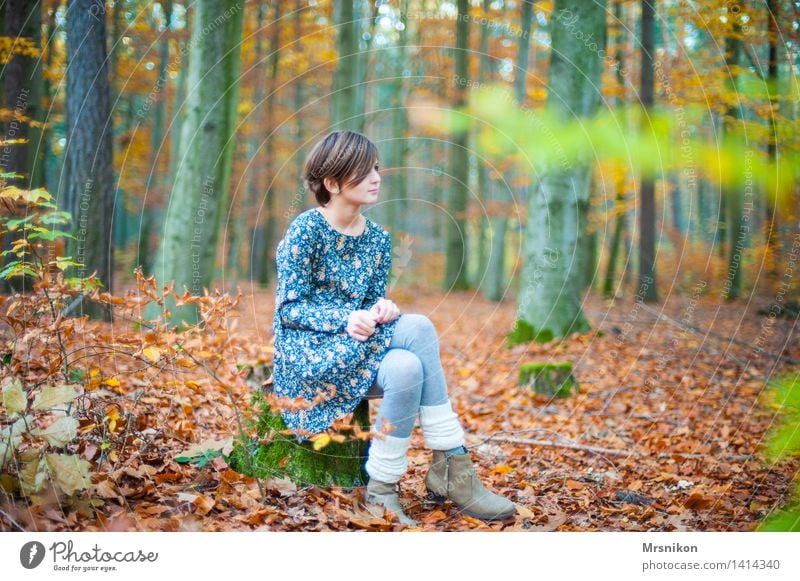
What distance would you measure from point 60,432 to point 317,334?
906 mm

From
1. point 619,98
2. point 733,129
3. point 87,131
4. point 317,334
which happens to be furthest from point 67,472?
point 619,98

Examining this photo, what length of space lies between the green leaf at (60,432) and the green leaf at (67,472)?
0.05 meters

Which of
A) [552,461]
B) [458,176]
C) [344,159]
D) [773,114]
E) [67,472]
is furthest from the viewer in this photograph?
[458,176]

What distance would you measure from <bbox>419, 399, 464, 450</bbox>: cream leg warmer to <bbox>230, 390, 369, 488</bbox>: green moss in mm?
279

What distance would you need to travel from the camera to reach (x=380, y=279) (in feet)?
8.87

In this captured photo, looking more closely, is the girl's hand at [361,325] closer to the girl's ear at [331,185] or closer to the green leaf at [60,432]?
the girl's ear at [331,185]

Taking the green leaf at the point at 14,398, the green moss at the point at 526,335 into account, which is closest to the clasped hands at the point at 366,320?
the green leaf at the point at 14,398

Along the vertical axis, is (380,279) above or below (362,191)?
below

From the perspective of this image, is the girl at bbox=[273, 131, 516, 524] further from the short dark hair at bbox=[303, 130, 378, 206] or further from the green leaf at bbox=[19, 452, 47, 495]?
the green leaf at bbox=[19, 452, 47, 495]

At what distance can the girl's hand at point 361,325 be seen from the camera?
2.35 meters

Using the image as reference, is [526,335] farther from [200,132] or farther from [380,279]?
[380,279]

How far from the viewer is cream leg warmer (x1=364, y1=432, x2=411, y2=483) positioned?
7.99 ft
